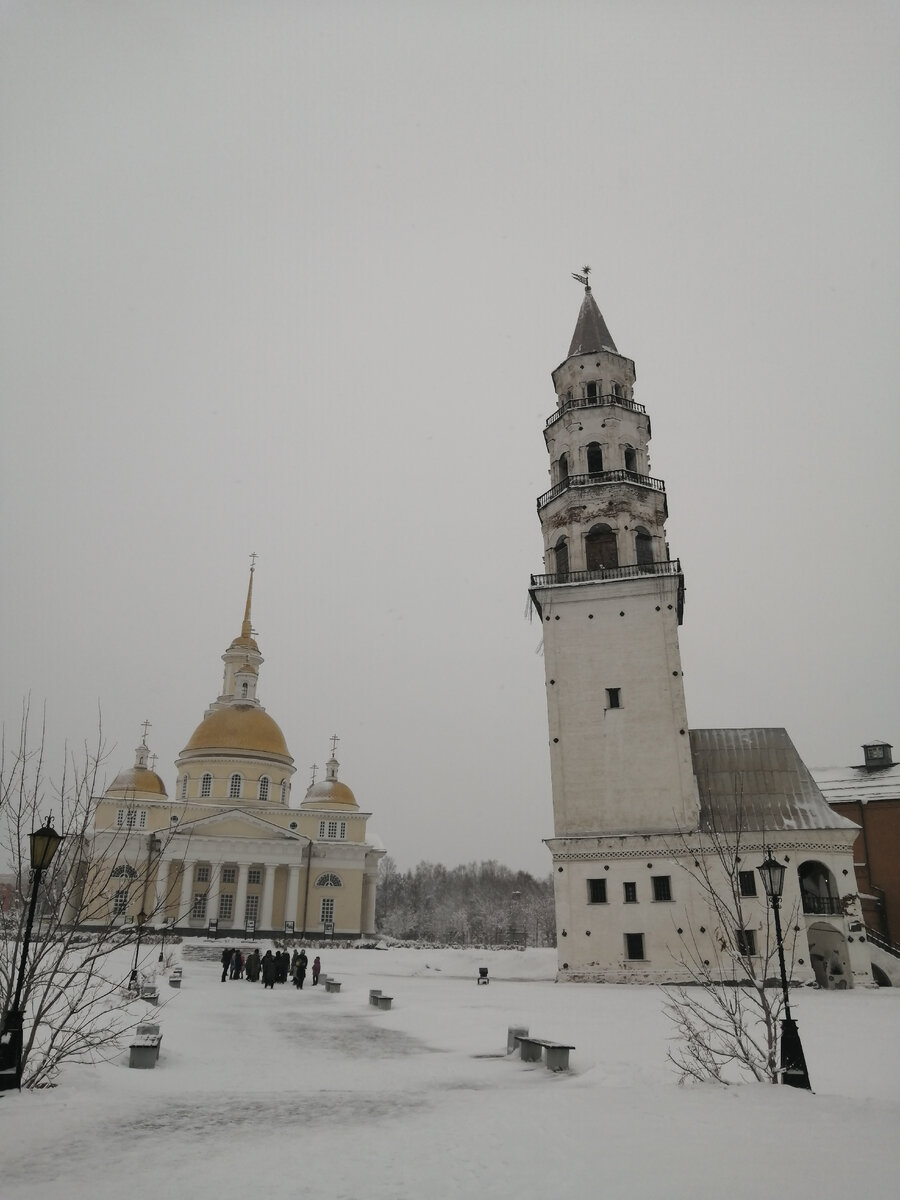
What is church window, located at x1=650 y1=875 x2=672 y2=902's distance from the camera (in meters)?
33.0

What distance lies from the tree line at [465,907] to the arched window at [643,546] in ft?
158

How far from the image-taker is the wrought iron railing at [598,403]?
40.4 m

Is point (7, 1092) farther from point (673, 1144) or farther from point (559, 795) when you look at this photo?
point (559, 795)

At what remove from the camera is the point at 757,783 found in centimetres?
3603

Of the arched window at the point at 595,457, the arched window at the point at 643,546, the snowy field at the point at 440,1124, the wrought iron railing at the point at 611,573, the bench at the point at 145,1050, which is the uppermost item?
the arched window at the point at 595,457

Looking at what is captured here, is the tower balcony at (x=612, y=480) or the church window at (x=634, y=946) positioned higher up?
the tower balcony at (x=612, y=480)

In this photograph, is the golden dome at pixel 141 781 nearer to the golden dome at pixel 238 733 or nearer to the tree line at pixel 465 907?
the golden dome at pixel 238 733

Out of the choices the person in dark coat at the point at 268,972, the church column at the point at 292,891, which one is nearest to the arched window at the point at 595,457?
the person in dark coat at the point at 268,972

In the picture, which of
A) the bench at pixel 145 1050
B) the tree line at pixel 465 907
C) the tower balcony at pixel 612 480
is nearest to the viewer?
the bench at pixel 145 1050

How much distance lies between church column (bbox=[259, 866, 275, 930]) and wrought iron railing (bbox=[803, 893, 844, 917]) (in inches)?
1593

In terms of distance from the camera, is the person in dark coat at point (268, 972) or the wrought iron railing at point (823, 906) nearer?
the person in dark coat at point (268, 972)

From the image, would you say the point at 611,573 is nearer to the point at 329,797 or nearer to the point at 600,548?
the point at 600,548

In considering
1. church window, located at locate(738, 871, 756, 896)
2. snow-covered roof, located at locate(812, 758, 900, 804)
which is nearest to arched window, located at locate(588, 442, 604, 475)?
church window, located at locate(738, 871, 756, 896)

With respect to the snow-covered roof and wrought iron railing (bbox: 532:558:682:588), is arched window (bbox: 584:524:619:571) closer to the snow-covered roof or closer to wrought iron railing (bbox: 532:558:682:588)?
wrought iron railing (bbox: 532:558:682:588)
